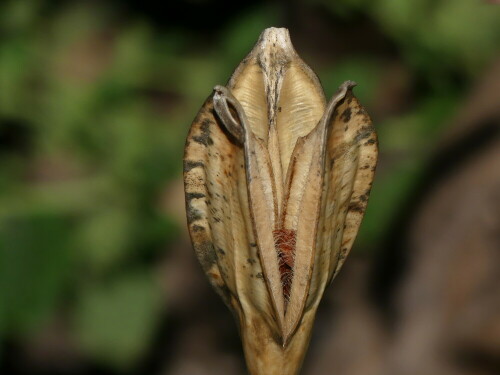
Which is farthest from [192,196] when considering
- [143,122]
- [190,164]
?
[143,122]

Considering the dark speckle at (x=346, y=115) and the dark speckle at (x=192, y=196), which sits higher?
the dark speckle at (x=346, y=115)

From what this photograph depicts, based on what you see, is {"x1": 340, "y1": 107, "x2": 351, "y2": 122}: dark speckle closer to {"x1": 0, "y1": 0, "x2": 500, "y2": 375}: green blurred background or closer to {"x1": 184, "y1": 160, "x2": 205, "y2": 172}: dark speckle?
{"x1": 184, "y1": 160, "x2": 205, "y2": 172}: dark speckle

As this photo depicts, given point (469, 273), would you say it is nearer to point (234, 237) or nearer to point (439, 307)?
point (439, 307)

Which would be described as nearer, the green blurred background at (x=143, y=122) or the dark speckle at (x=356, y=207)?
the dark speckle at (x=356, y=207)

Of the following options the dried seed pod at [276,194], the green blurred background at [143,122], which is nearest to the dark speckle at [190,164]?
the dried seed pod at [276,194]

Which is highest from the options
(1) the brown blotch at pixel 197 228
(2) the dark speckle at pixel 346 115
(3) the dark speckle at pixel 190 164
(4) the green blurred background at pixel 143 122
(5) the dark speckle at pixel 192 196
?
(4) the green blurred background at pixel 143 122

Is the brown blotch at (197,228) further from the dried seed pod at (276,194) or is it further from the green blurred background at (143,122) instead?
the green blurred background at (143,122)
